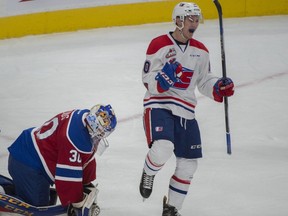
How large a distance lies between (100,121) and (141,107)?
8.47 ft

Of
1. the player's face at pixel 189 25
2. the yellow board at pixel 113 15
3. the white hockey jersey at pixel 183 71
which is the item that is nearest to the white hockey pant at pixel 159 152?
the white hockey jersey at pixel 183 71

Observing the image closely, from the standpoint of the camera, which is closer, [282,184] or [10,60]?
[282,184]

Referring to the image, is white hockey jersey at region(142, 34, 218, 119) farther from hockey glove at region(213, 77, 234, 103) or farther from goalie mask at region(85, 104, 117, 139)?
goalie mask at region(85, 104, 117, 139)

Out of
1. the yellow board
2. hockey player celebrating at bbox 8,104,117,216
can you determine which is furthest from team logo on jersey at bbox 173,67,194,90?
the yellow board

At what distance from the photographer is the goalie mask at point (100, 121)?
3.08 metres

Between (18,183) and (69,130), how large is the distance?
465 mm

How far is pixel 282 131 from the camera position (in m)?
5.01

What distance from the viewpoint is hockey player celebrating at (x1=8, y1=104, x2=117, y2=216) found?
3.11 metres

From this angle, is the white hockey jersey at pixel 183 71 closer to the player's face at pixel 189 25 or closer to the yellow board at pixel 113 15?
the player's face at pixel 189 25

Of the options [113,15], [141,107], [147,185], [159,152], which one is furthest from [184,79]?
[113,15]

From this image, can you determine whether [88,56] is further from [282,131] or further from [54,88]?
[282,131]

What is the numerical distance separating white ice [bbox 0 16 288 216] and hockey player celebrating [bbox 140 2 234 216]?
0.29 m

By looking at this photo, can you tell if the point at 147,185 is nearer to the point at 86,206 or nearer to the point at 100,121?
the point at 86,206

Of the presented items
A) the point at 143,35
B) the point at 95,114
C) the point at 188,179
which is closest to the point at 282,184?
the point at 188,179
